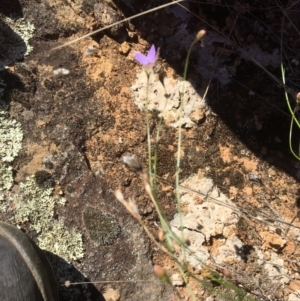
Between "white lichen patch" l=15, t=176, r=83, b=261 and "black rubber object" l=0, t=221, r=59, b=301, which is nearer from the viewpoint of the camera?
"black rubber object" l=0, t=221, r=59, b=301

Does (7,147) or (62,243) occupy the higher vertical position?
(7,147)

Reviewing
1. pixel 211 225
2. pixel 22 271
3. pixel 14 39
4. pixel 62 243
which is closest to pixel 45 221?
pixel 62 243

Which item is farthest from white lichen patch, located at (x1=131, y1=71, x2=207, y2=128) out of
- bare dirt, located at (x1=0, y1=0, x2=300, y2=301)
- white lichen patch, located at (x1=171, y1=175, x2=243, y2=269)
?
white lichen patch, located at (x1=171, y1=175, x2=243, y2=269)

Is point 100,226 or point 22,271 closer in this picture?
point 22,271

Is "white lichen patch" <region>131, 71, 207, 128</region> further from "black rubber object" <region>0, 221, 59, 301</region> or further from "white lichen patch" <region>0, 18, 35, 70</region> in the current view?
"black rubber object" <region>0, 221, 59, 301</region>

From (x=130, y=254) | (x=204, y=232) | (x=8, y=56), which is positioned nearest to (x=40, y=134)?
(x=8, y=56)

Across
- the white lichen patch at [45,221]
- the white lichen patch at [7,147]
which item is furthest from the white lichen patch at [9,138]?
the white lichen patch at [45,221]

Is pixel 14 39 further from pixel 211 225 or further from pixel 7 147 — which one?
pixel 211 225
